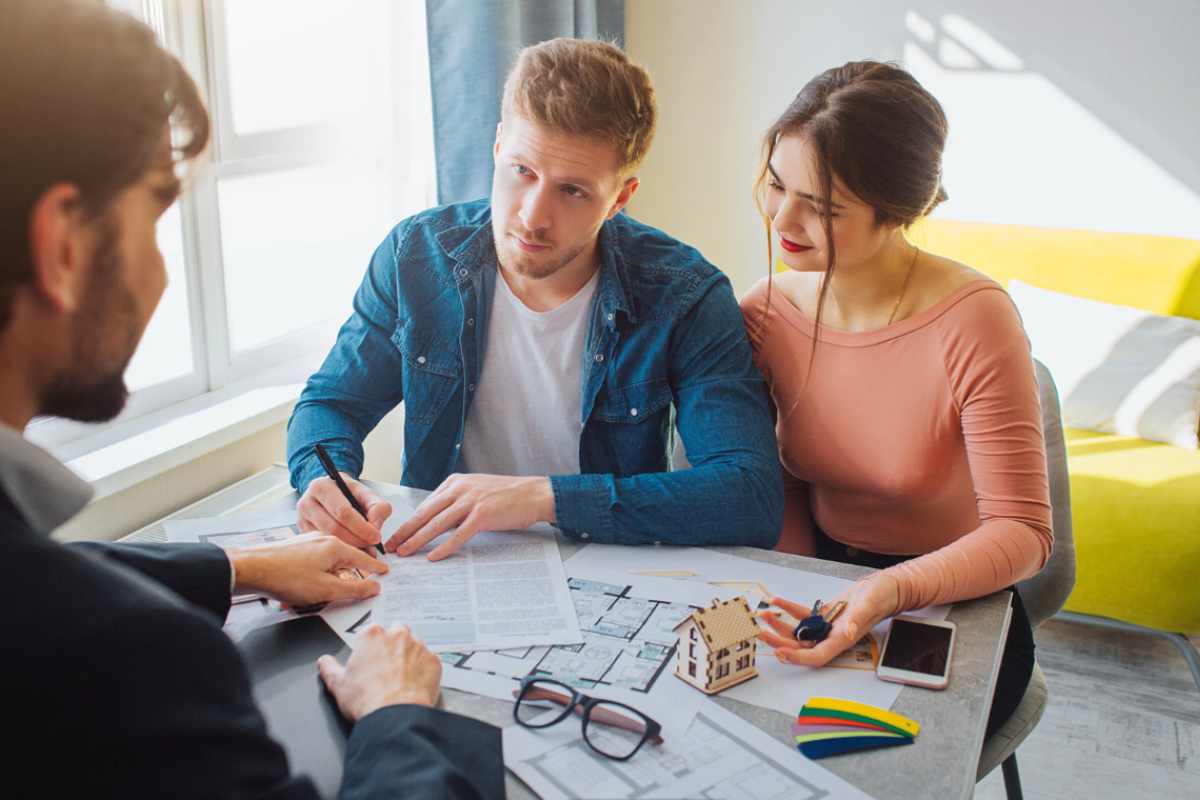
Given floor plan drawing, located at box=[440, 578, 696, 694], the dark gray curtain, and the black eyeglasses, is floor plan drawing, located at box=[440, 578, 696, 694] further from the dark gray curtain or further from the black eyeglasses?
the dark gray curtain

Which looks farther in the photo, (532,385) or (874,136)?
(532,385)

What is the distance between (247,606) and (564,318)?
2.24ft

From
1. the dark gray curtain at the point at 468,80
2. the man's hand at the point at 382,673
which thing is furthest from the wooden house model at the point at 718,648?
the dark gray curtain at the point at 468,80

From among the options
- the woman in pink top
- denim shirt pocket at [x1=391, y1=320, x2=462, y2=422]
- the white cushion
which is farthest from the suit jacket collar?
the white cushion

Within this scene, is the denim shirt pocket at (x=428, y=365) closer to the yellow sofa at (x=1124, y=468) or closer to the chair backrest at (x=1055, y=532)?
the chair backrest at (x=1055, y=532)

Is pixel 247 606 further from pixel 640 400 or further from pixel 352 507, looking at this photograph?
pixel 640 400

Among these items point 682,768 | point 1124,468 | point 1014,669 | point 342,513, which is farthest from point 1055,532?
point 1124,468

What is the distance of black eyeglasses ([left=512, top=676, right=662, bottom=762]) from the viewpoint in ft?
3.12

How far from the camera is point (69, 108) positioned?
701mm

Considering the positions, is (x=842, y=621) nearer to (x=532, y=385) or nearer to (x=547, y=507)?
(x=547, y=507)

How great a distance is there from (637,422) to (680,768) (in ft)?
2.50

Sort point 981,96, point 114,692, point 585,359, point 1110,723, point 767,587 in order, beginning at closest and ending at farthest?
1. point 114,692
2. point 767,587
3. point 585,359
4. point 1110,723
5. point 981,96

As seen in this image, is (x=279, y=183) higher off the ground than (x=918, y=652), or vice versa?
(x=279, y=183)

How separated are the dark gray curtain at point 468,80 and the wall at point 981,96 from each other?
1.06 m
